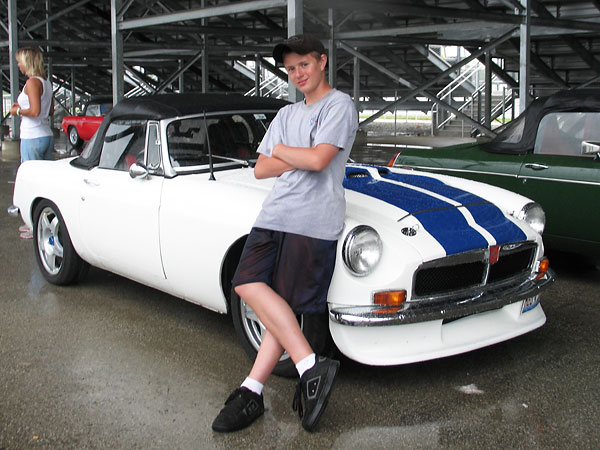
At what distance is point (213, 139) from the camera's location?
4508 millimetres

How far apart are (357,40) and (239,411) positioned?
48.5 ft

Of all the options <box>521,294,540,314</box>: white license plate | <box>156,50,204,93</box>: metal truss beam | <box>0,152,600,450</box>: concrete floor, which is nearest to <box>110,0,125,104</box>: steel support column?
<box>156,50,204,93</box>: metal truss beam

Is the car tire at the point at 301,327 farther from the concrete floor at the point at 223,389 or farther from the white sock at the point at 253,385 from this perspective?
the white sock at the point at 253,385

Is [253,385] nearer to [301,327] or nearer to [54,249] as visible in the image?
[301,327]

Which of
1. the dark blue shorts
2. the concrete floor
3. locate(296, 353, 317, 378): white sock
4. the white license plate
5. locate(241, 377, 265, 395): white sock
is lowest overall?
the concrete floor

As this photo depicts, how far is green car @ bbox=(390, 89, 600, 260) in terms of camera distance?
522cm

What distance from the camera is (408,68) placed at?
20969mm

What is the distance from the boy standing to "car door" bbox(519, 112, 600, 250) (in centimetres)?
266

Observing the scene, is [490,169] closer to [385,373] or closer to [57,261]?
[385,373]

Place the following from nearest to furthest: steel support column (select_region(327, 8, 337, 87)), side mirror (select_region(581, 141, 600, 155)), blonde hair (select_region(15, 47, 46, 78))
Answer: side mirror (select_region(581, 141, 600, 155)) → blonde hair (select_region(15, 47, 46, 78)) → steel support column (select_region(327, 8, 337, 87))

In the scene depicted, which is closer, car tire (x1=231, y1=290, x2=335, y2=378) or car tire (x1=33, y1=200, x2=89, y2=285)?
car tire (x1=231, y1=290, x2=335, y2=378)

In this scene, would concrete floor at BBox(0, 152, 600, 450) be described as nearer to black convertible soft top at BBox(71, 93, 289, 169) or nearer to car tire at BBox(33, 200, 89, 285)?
car tire at BBox(33, 200, 89, 285)

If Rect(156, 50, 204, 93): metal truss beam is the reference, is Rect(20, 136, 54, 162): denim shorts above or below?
below

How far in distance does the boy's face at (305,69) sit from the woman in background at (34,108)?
4248 mm
